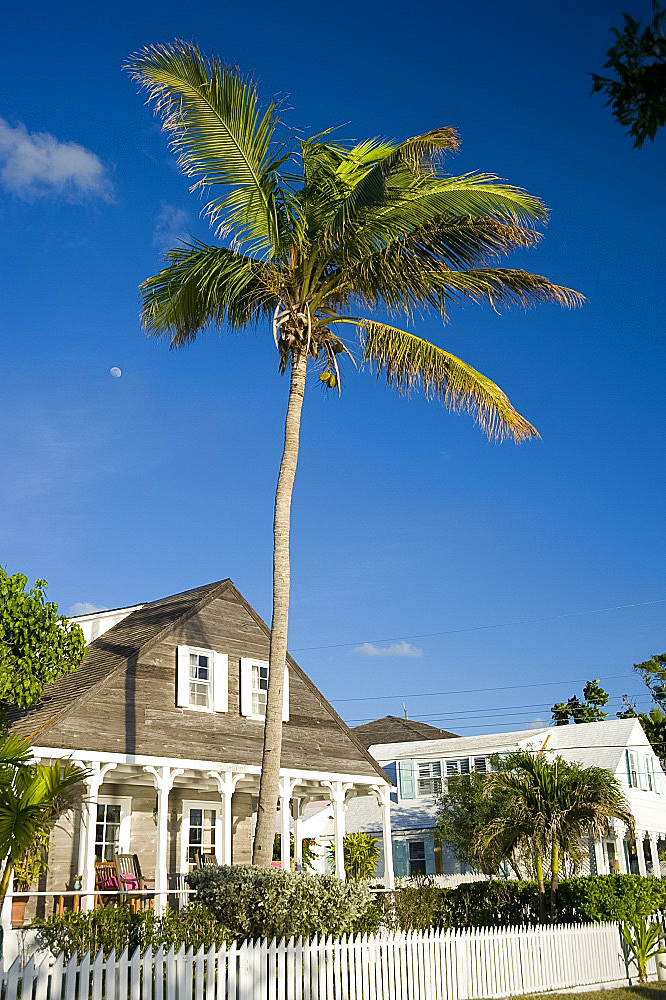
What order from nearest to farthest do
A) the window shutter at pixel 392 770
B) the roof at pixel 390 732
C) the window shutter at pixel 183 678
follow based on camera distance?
the window shutter at pixel 183 678
the window shutter at pixel 392 770
the roof at pixel 390 732

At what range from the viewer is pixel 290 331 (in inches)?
621

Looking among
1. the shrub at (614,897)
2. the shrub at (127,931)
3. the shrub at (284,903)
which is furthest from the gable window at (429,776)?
the shrub at (127,931)

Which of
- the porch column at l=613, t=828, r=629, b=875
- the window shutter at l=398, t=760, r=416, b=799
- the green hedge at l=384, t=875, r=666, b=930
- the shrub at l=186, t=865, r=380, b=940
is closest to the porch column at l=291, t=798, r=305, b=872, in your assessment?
the green hedge at l=384, t=875, r=666, b=930

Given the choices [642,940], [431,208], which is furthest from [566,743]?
[431,208]

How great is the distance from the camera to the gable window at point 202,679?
20609 millimetres

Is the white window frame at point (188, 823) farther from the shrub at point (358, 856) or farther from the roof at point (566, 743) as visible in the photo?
the roof at point (566, 743)

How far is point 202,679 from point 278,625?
25.4ft

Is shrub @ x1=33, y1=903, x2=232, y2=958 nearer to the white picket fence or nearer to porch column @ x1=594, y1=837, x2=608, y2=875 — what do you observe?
the white picket fence

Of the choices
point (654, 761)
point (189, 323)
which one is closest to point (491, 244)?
point (189, 323)

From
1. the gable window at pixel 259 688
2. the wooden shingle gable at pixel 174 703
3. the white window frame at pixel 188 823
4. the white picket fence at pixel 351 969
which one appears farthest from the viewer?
the gable window at pixel 259 688

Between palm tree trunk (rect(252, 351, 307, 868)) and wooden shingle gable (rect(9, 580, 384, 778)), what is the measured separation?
4.99 meters

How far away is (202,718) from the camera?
20.7 meters

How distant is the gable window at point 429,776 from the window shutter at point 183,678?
58.6ft

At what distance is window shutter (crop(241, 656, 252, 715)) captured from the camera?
859 inches
